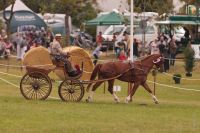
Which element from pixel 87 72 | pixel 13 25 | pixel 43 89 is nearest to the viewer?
pixel 43 89

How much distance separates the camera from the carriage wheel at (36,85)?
69.7ft

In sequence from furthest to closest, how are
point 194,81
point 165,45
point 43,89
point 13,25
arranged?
1. point 13,25
2. point 165,45
3. point 194,81
4. point 43,89

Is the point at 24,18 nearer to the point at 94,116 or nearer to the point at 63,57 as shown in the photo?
the point at 63,57

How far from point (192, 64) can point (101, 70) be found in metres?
15.5

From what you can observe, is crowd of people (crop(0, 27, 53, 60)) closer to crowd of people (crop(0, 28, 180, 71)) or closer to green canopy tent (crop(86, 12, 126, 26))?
crowd of people (crop(0, 28, 180, 71))

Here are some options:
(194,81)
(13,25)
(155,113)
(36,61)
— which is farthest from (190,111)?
(13,25)

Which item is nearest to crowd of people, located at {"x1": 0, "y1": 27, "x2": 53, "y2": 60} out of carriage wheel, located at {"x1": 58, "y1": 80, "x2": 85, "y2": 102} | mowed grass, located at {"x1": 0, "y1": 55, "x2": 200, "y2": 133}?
carriage wheel, located at {"x1": 58, "y1": 80, "x2": 85, "y2": 102}

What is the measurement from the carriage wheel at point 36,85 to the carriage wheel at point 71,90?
43 cm

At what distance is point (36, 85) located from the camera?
21.2 meters

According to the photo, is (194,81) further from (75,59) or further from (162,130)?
(162,130)

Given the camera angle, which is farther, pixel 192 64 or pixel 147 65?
pixel 192 64

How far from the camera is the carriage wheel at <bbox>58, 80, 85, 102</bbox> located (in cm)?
2125

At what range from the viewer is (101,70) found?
21.8 m

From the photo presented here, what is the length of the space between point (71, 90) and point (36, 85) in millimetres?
1070
